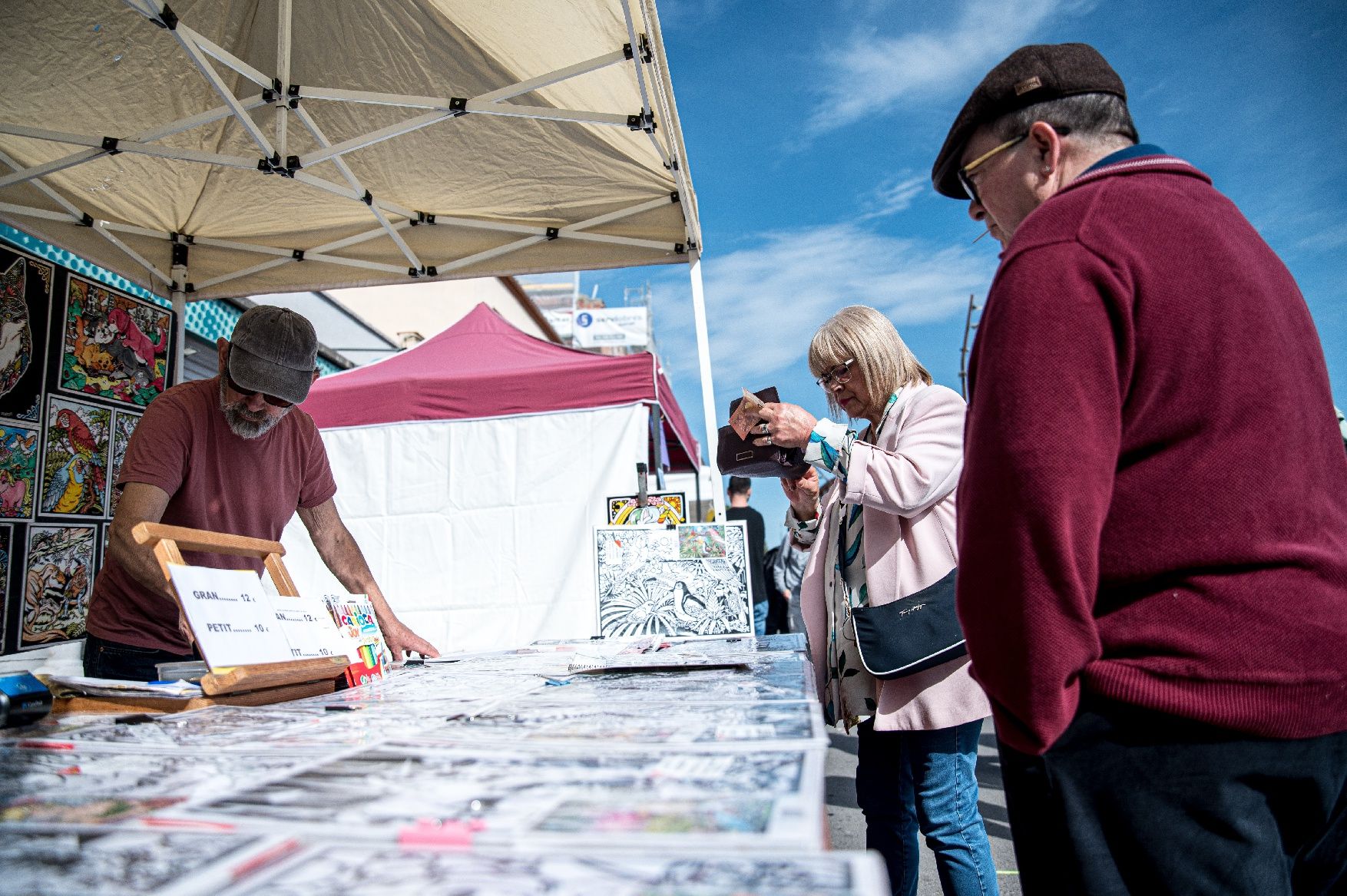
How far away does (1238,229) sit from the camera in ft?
3.04

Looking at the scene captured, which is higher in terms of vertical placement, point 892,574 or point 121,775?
point 892,574

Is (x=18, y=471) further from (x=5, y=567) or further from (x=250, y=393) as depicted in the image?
(x=250, y=393)

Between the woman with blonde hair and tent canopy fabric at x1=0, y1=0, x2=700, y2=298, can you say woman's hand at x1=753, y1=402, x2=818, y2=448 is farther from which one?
tent canopy fabric at x1=0, y1=0, x2=700, y2=298

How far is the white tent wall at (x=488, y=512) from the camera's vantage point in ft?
15.5

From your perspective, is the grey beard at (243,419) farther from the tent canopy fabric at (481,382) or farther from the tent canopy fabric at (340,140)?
the tent canopy fabric at (481,382)

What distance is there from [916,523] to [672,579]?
1121 millimetres

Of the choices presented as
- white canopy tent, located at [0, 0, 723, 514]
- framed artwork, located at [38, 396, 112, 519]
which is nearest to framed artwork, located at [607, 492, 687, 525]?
white canopy tent, located at [0, 0, 723, 514]

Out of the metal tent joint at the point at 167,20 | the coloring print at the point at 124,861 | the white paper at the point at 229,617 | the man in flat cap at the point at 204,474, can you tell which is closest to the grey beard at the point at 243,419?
the man in flat cap at the point at 204,474

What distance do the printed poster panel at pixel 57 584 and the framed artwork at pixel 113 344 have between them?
0.54 metres

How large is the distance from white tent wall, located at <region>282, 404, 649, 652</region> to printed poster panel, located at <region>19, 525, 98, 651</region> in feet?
5.99

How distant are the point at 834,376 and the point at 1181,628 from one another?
4.09ft

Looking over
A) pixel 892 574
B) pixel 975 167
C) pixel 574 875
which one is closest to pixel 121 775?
Answer: pixel 574 875

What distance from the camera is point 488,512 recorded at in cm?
491

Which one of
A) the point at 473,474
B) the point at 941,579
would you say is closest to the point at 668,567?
the point at 941,579
